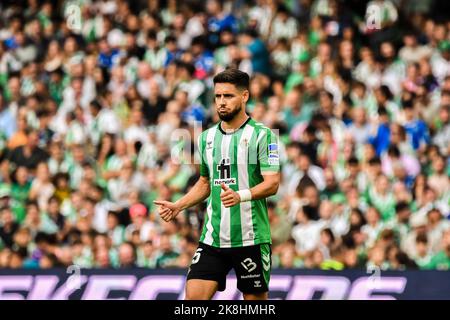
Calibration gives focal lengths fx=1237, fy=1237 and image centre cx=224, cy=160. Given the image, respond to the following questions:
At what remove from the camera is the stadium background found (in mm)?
15852

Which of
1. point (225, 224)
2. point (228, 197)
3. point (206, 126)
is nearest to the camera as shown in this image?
point (228, 197)

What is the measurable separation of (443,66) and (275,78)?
263cm

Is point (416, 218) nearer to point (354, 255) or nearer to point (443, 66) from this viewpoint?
point (354, 255)

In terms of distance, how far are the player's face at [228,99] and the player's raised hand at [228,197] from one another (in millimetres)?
751

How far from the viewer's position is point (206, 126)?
18.5 metres

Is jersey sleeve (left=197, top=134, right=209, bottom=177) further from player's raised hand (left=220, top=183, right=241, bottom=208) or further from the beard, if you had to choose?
player's raised hand (left=220, top=183, right=241, bottom=208)

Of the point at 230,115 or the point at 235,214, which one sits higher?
the point at 230,115

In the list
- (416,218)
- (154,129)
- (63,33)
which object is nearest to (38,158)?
(154,129)

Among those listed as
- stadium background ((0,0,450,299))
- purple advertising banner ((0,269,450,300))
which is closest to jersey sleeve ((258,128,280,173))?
purple advertising banner ((0,269,450,300))

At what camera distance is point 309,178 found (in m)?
17.1

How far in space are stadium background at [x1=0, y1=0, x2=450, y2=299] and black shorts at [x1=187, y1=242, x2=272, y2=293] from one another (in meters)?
3.77

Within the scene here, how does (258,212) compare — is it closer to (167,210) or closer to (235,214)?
(235,214)

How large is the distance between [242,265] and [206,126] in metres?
8.43

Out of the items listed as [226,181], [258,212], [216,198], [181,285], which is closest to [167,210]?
[216,198]
